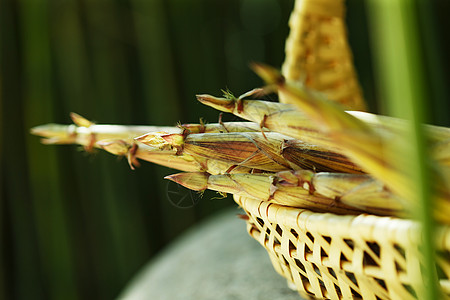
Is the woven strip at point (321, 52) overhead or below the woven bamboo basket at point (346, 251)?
overhead

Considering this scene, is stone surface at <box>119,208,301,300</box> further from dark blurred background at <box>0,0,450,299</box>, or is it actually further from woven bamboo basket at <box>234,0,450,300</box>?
dark blurred background at <box>0,0,450,299</box>

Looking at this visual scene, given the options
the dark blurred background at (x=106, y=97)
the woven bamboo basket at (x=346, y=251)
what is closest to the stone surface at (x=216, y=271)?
the woven bamboo basket at (x=346, y=251)

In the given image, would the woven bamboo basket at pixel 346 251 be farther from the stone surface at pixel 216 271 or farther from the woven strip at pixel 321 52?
the woven strip at pixel 321 52

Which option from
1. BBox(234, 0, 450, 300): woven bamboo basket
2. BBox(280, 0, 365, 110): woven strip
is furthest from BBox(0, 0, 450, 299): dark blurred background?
BBox(234, 0, 450, 300): woven bamboo basket

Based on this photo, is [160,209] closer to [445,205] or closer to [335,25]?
[335,25]

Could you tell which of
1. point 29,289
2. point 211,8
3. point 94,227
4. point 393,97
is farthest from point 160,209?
point 393,97

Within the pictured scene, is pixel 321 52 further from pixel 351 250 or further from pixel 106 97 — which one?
pixel 106 97
